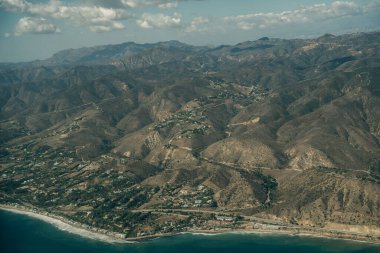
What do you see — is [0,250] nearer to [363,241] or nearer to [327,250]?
[327,250]

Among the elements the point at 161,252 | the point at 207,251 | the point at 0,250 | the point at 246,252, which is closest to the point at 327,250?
the point at 246,252

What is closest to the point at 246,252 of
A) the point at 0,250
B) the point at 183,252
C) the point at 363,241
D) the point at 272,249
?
the point at 272,249

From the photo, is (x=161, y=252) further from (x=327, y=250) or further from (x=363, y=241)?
(x=363, y=241)

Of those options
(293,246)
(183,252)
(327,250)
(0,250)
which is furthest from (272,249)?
(0,250)

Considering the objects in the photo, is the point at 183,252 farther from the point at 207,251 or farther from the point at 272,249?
the point at 272,249

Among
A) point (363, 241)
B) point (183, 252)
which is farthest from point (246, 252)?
point (363, 241)

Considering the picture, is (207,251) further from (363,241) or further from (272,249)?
(363,241)
